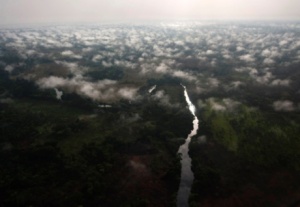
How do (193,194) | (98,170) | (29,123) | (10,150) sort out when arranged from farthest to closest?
(29,123) → (10,150) → (98,170) → (193,194)

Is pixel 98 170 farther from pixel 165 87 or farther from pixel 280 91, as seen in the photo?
pixel 280 91

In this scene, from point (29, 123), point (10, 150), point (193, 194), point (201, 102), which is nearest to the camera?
point (193, 194)

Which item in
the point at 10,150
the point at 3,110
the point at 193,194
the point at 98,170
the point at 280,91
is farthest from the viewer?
the point at 280,91

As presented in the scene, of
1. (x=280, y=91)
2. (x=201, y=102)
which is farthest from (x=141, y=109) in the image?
(x=280, y=91)

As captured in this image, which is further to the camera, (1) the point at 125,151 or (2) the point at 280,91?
(2) the point at 280,91

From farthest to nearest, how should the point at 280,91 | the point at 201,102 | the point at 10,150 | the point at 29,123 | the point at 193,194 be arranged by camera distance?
the point at 280,91 < the point at 201,102 < the point at 29,123 < the point at 10,150 < the point at 193,194

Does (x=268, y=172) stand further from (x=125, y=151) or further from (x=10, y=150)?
(x=10, y=150)

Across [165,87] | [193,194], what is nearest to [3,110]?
[165,87]

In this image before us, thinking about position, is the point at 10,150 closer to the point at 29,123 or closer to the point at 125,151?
the point at 29,123

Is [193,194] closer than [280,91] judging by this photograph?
Yes
